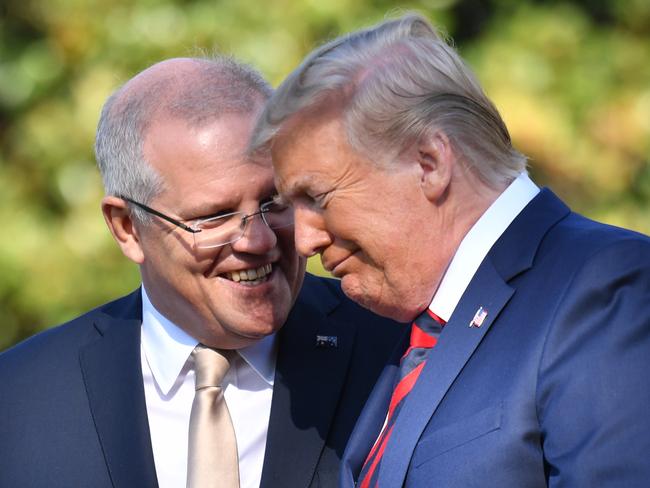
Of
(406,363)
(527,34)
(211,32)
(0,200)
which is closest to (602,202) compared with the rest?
(527,34)

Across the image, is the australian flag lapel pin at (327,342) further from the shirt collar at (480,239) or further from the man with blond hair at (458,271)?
the shirt collar at (480,239)

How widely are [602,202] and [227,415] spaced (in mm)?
3483

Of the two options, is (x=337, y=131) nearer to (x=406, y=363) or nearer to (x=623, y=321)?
(x=406, y=363)

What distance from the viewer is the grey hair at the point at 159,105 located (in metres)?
3.10

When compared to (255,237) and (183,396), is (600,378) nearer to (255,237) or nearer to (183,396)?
(255,237)

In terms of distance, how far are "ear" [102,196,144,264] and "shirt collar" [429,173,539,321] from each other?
1224 mm

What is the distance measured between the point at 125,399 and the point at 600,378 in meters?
1.54

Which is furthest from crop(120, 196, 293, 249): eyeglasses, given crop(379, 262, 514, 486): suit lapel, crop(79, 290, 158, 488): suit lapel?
crop(379, 262, 514, 486): suit lapel

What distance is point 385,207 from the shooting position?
2338mm

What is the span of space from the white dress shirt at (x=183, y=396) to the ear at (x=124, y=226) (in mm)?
188

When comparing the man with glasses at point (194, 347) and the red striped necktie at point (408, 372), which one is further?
the man with glasses at point (194, 347)

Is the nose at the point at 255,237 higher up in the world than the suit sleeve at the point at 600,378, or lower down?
lower down

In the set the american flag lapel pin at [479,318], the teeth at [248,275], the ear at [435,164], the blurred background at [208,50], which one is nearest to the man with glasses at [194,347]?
the teeth at [248,275]

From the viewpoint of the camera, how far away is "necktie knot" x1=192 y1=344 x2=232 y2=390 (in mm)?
3047
